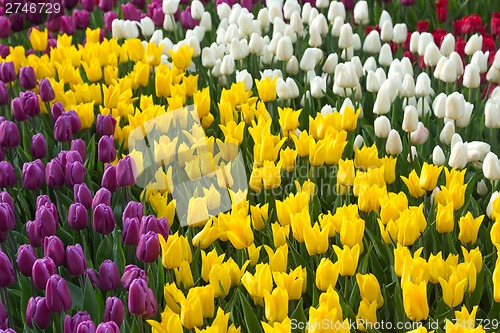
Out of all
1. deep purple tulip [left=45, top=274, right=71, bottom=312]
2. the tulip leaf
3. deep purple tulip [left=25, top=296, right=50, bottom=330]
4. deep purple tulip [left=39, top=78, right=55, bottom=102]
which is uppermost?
deep purple tulip [left=39, top=78, right=55, bottom=102]

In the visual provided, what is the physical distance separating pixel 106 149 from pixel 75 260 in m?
0.77

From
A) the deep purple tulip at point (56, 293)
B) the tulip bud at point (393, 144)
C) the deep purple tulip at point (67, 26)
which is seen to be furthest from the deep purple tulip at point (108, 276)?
the deep purple tulip at point (67, 26)

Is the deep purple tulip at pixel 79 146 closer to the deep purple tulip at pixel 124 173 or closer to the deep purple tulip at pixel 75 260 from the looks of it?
the deep purple tulip at pixel 124 173

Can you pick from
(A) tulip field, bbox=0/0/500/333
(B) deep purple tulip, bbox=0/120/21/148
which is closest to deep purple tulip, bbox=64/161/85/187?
(A) tulip field, bbox=0/0/500/333

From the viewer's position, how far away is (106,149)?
3.09 meters

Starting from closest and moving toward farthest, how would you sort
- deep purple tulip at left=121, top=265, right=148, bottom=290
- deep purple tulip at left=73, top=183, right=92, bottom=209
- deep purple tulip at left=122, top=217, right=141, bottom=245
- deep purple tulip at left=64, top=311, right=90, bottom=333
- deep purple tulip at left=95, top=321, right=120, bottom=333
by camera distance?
deep purple tulip at left=95, top=321, right=120, bottom=333 < deep purple tulip at left=64, top=311, right=90, bottom=333 < deep purple tulip at left=121, top=265, right=148, bottom=290 < deep purple tulip at left=122, top=217, right=141, bottom=245 < deep purple tulip at left=73, top=183, right=92, bottom=209

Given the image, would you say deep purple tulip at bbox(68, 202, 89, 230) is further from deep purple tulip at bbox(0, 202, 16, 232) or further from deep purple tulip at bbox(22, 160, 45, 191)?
deep purple tulip at bbox(22, 160, 45, 191)

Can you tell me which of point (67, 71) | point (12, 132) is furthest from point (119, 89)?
point (12, 132)

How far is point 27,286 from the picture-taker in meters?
2.52

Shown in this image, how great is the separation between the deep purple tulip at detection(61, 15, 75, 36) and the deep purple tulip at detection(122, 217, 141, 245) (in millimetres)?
3168

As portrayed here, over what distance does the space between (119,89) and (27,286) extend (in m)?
1.60

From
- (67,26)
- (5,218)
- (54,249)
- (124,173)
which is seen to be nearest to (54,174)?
(124,173)

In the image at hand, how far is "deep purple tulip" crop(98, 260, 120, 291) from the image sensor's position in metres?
2.34

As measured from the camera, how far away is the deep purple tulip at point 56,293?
7.20ft
